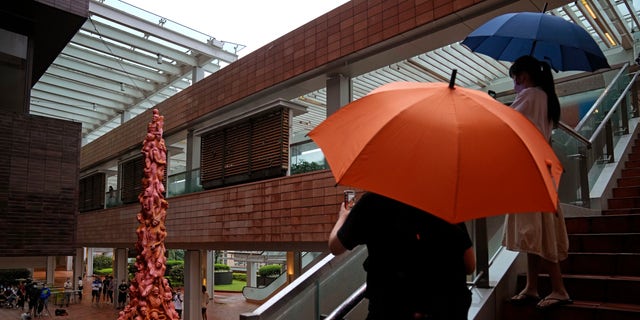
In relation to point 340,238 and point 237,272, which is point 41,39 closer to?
point 340,238

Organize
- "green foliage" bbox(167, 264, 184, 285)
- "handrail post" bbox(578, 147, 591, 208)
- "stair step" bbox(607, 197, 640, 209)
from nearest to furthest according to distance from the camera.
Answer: "stair step" bbox(607, 197, 640, 209), "handrail post" bbox(578, 147, 591, 208), "green foliage" bbox(167, 264, 184, 285)

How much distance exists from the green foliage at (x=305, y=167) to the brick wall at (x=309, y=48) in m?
1.80

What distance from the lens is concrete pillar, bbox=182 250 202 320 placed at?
1437 centimetres

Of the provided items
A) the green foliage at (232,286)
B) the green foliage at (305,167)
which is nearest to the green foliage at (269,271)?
the green foliage at (232,286)

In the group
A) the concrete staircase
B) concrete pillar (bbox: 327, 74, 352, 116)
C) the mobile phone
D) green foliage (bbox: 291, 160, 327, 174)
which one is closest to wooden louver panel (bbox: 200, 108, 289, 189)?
green foliage (bbox: 291, 160, 327, 174)

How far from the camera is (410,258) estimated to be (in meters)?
1.60

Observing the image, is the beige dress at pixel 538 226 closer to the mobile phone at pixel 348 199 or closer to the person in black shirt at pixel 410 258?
the mobile phone at pixel 348 199

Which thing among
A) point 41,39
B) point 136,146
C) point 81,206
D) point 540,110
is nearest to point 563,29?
point 540,110

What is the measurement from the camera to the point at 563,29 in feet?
10.2

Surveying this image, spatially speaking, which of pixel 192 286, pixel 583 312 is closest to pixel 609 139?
pixel 583 312

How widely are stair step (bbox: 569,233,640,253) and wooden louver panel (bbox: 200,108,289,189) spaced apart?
23.9 ft

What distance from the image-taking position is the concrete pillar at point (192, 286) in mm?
14367

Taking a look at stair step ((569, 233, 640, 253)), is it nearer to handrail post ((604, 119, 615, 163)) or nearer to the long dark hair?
the long dark hair

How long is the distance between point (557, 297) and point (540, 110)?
1.07m
